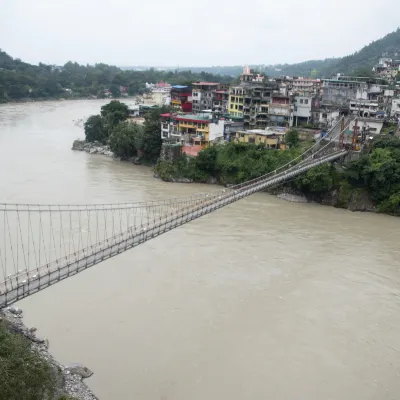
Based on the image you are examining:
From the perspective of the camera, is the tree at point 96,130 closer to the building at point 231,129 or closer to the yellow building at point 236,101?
the yellow building at point 236,101

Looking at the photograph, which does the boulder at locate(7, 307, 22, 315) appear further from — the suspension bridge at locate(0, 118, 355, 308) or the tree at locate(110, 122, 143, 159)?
the tree at locate(110, 122, 143, 159)

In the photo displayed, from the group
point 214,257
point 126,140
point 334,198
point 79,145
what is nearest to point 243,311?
point 214,257

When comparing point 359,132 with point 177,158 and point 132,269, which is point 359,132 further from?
point 132,269

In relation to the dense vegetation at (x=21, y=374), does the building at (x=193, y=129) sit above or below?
above

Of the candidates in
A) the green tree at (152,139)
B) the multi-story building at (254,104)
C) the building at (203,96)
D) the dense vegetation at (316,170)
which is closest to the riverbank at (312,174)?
the dense vegetation at (316,170)

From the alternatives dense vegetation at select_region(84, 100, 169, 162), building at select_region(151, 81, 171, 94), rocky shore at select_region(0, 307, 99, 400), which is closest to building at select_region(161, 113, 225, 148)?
dense vegetation at select_region(84, 100, 169, 162)

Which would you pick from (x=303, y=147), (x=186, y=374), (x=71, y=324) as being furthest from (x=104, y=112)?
(x=186, y=374)

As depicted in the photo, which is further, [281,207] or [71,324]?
[281,207]
